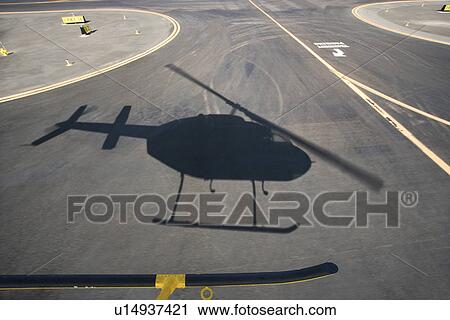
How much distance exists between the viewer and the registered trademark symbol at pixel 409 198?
8234 mm

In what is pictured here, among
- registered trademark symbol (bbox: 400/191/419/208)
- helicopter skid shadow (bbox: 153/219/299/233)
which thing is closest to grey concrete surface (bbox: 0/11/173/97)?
→ helicopter skid shadow (bbox: 153/219/299/233)

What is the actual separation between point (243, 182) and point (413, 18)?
31.8 metres

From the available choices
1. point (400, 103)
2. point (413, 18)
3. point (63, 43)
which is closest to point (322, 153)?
point (400, 103)

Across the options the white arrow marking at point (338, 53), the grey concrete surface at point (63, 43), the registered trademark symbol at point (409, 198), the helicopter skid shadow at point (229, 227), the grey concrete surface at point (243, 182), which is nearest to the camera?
the grey concrete surface at point (243, 182)

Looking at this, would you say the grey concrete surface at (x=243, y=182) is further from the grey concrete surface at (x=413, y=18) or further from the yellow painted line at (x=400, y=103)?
the grey concrete surface at (x=413, y=18)

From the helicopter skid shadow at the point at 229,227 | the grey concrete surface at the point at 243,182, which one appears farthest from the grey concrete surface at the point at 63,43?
the helicopter skid shadow at the point at 229,227

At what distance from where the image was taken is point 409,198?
8414 mm

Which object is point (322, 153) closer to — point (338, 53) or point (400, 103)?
point (400, 103)

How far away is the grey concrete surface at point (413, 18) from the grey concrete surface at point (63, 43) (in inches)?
899

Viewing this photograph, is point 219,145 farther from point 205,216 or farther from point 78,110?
point 78,110

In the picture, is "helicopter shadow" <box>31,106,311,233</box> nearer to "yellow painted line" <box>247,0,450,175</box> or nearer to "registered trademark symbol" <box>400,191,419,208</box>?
"registered trademark symbol" <box>400,191,419,208</box>

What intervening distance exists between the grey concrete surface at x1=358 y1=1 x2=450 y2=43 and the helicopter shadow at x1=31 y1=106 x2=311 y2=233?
2179 centimetres

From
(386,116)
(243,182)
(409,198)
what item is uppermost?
(386,116)
